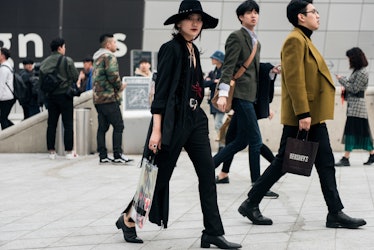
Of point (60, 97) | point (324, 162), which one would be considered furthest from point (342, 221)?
point (60, 97)

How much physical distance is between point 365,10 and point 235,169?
15399 millimetres

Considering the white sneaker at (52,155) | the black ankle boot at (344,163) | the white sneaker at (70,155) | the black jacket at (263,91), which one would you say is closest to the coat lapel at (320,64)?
the black jacket at (263,91)

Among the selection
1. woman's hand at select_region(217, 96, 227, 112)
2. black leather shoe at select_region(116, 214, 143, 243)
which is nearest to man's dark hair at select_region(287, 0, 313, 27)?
woman's hand at select_region(217, 96, 227, 112)

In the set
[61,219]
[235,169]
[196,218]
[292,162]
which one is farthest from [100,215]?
[235,169]

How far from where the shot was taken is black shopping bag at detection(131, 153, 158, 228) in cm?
507

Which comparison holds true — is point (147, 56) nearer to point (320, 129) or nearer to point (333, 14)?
point (320, 129)

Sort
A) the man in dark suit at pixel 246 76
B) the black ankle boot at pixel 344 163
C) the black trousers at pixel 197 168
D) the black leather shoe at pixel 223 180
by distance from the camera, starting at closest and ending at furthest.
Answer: the black trousers at pixel 197 168, the man in dark suit at pixel 246 76, the black leather shoe at pixel 223 180, the black ankle boot at pixel 344 163

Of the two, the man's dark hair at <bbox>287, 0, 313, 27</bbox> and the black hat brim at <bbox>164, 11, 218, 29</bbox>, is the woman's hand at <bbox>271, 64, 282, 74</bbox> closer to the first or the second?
the man's dark hair at <bbox>287, 0, 313, 27</bbox>

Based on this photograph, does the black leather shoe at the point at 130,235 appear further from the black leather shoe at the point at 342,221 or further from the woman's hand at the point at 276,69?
the woman's hand at the point at 276,69

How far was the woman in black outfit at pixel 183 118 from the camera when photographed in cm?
508

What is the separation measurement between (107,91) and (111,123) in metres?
0.45

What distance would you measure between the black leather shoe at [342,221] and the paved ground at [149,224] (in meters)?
0.07

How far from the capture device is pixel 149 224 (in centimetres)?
606

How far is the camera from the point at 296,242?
5.33m
